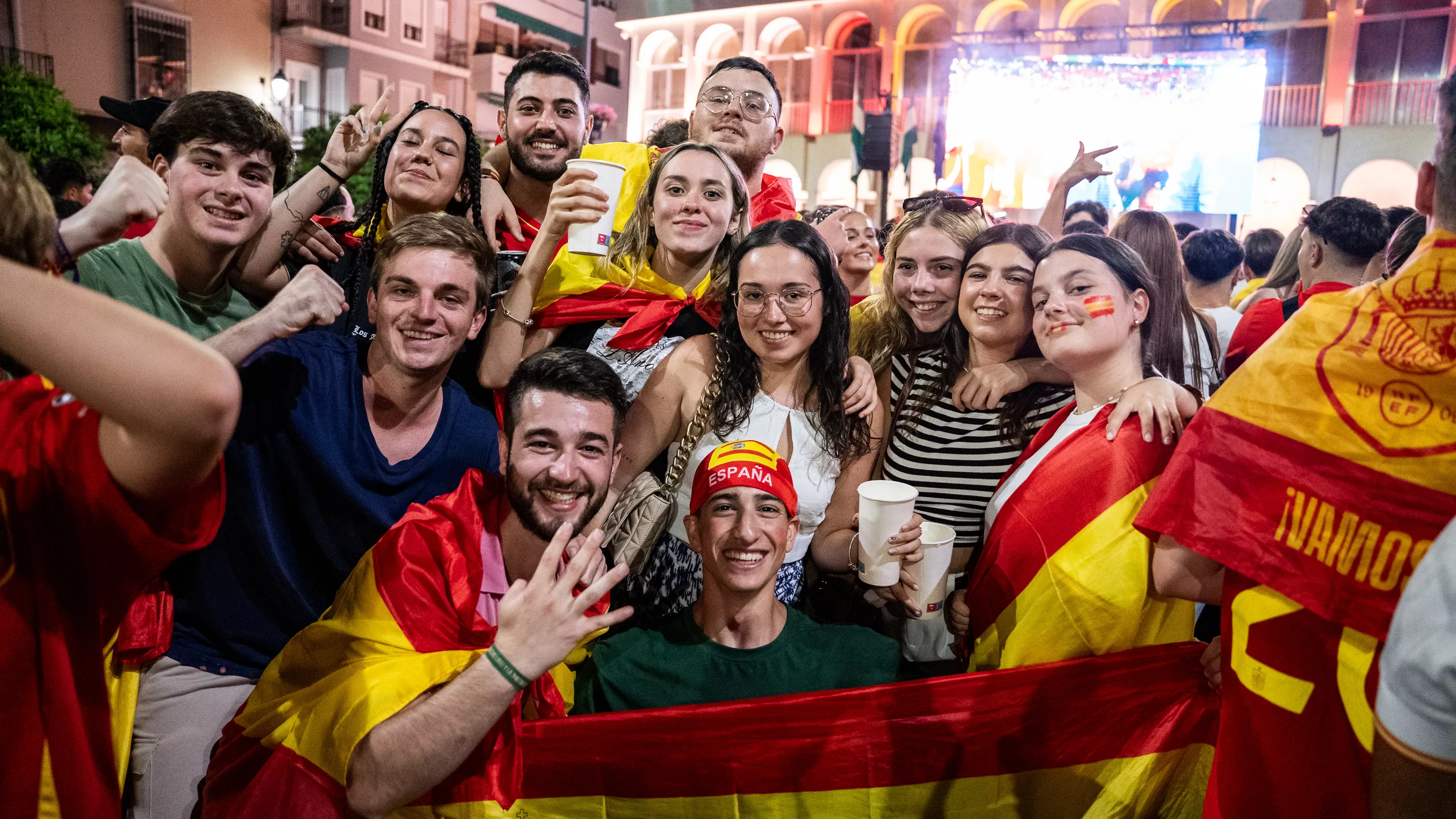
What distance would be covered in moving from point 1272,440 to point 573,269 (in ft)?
7.70

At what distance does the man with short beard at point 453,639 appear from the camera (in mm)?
1908

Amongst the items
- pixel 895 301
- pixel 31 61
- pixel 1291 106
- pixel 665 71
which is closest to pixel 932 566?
pixel 895 301

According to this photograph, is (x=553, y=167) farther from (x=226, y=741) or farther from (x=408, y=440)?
(x=226, y=741)

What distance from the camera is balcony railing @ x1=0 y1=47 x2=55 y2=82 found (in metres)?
18.6

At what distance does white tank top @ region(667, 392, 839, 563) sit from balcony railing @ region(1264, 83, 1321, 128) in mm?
20585

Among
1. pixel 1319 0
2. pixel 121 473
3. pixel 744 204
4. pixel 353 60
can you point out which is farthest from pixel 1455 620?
pixel 353 60

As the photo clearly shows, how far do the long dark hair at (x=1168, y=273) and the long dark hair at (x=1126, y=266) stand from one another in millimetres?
417

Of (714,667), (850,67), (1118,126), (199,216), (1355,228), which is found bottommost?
(714,667)

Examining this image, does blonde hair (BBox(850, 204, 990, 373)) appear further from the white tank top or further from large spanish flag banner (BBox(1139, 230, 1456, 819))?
large spanish flag banner (BBox(1139, 230, 1456, 819))

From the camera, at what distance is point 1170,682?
229cm

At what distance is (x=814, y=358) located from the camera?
2.95 m

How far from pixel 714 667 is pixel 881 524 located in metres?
0.59

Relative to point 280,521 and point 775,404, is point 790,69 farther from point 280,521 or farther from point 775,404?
point 280,521

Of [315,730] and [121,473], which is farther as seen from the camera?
[315,730]
